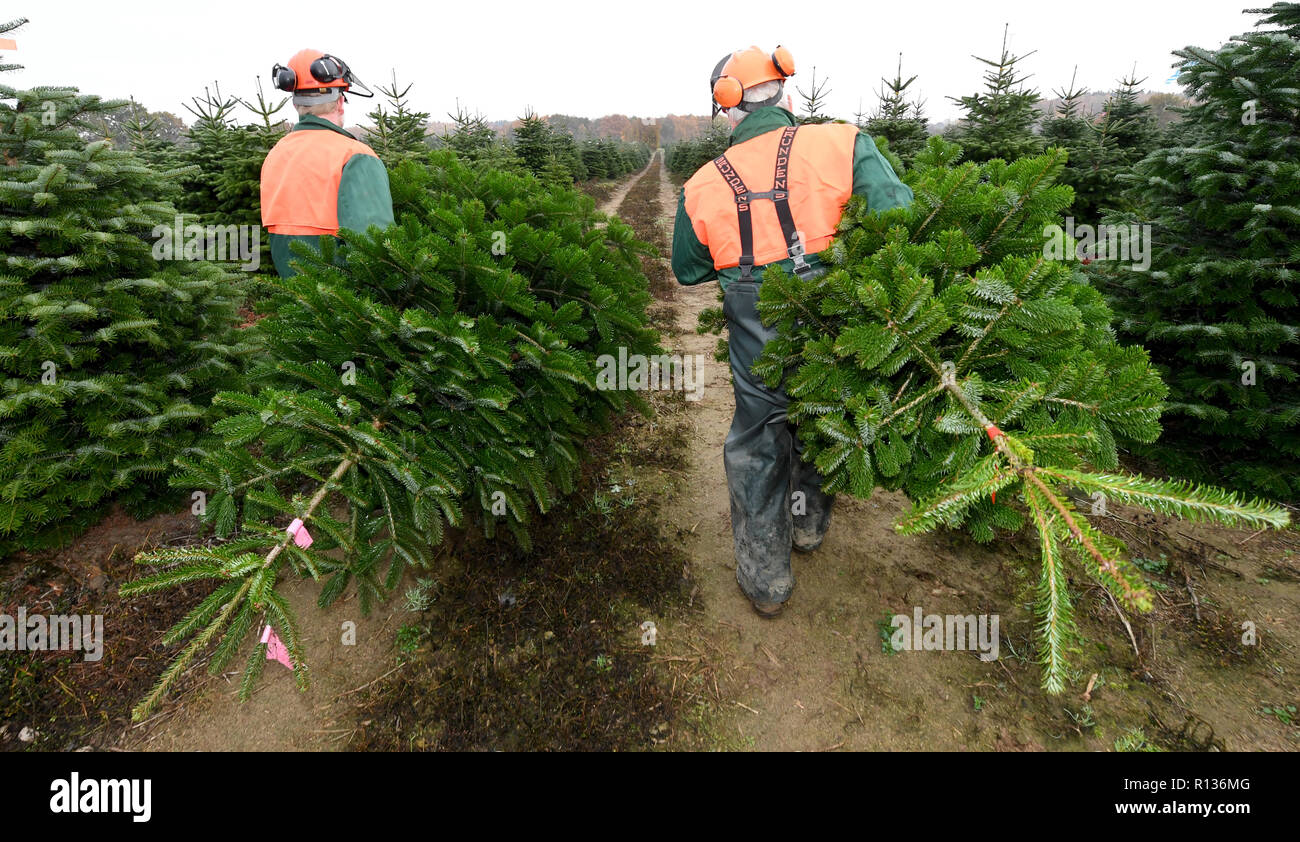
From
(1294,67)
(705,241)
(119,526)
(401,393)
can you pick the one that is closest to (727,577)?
(705,241)

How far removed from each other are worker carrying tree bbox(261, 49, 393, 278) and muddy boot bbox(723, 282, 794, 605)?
7.26 ft

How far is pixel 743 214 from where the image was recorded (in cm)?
283

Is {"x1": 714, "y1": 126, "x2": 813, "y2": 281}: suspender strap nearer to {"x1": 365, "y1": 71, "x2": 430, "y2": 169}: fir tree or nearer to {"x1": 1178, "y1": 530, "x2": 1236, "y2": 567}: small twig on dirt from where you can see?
{"x1": 1178, "y1": 530, "x2": 1236, "y2": 567}: small twig on dirt

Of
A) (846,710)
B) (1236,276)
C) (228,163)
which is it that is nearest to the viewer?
(846,710)

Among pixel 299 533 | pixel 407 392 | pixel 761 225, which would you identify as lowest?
pixel 299 533

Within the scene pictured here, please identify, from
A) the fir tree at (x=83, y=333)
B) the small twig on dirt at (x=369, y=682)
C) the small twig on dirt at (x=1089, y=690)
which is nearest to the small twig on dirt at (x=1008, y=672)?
the small twig on dirt at (x=1089, y=690)

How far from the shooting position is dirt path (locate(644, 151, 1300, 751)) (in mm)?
2711

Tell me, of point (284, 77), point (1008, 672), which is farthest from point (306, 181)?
point (1008, 672)

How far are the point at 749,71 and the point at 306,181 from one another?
2747mm

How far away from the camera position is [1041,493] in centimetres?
137

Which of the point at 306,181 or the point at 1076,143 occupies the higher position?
the point at 1076,143

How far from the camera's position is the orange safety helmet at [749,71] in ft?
9.65

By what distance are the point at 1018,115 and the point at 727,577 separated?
35.2 feet

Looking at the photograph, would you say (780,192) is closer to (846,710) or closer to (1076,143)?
(846,710)
